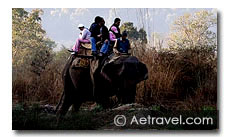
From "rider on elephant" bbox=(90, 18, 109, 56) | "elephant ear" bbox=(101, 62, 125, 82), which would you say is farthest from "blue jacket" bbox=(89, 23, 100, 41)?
"elephant ear" bbox=(101, 62, 125, 82)

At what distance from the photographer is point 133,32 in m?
7.48

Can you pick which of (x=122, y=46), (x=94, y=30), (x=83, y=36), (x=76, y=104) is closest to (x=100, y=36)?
(x=94, y=30)

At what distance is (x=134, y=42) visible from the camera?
748 cm

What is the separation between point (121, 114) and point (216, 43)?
66.1 inches

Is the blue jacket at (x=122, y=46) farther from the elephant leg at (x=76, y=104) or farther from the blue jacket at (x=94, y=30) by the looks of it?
the elephant leg at (x=76, y=104)

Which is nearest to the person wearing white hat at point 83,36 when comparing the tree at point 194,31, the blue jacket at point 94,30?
the blue jacket at point 94,30

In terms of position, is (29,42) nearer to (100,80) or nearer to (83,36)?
(83,36)

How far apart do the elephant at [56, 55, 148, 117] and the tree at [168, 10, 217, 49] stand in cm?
65

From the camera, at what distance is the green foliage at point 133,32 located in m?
7.45

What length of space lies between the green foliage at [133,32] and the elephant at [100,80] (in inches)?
12.3

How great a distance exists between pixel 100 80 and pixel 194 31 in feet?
5.07

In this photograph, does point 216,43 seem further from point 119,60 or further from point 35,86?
point 35,86

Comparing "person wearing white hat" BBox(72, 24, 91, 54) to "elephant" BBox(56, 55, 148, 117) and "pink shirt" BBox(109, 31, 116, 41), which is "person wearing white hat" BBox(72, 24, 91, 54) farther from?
"pink shirt" BBox(109, 31, 116, 41)
